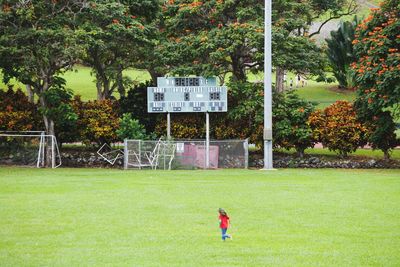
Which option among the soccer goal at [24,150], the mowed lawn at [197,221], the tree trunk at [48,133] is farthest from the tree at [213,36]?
the mowed lawn at [197,221]

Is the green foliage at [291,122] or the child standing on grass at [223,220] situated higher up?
the green foliage at [291,122]

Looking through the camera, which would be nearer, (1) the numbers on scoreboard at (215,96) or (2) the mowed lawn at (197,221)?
(2) the mowed lawn at (197,221)

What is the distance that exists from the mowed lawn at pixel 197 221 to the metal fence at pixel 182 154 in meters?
5.69

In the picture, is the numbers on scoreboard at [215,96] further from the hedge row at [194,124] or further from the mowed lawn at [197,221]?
the mowed lawn at [197,221]

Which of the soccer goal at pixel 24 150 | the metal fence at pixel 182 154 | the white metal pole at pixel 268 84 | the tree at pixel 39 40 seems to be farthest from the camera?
the soccer goal at pixel 24 150

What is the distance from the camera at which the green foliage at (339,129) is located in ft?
112

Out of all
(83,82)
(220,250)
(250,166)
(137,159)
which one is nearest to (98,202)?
(220,250)

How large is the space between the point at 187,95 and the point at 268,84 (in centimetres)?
386

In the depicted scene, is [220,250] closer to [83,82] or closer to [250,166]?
[250,166]

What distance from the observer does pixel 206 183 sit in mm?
25328

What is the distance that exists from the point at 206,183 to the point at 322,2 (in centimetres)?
2316

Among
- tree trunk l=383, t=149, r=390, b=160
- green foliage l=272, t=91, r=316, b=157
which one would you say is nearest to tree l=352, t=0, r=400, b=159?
tree trunk l=383, t=149, r=390, b=160

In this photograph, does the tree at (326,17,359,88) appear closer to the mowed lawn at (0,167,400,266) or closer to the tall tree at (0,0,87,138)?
the tall tree at (0,0,87,138)

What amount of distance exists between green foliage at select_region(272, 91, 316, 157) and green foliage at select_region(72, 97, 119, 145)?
22.2ft
